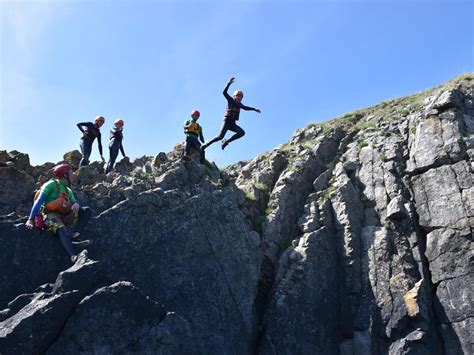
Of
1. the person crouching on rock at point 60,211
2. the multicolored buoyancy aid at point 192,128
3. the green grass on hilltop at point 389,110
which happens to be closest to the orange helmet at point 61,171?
the person crouching on rock at point 60,211

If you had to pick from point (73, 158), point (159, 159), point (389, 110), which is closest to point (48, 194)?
point (73, 158)

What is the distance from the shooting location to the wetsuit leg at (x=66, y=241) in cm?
1535

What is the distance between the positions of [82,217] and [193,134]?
7215 mm

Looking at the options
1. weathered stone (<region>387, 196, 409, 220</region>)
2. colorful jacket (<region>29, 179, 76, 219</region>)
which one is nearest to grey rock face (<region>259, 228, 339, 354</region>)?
weathered stone (<region>387, 196, 409, 220</region>)

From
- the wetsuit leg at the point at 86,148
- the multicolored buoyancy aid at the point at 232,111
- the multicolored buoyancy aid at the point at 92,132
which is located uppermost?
the multicolored buoyancy aid at the point at 232,111

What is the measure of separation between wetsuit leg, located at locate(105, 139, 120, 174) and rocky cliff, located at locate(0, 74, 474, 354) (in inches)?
19.4

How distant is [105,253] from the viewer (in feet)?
53.2

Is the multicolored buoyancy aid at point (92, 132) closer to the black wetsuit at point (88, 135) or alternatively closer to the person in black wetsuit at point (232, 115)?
the black wetsuit at point (88, 135)

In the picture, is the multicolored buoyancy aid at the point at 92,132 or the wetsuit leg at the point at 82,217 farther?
the multicolored buoyancy aid at the point at 92,132

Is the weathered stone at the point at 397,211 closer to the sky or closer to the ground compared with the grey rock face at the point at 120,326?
closer to the sky

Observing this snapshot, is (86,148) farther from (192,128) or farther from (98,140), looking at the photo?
(192,128)

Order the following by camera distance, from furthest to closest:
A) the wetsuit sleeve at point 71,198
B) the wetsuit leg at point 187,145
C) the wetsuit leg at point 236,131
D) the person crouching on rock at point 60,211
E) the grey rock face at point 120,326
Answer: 1. the wetsuit leg at point 236,131
2. the wetsuit leg at point 187,145
3. the wetsuit sleeve at point 71,198
4. the person crouching on rock at point 60,211
5. the grey rock face at point 120,326

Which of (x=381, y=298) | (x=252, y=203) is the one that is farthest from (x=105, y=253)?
(x=381, y=298)

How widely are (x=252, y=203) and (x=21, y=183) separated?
379 inches
